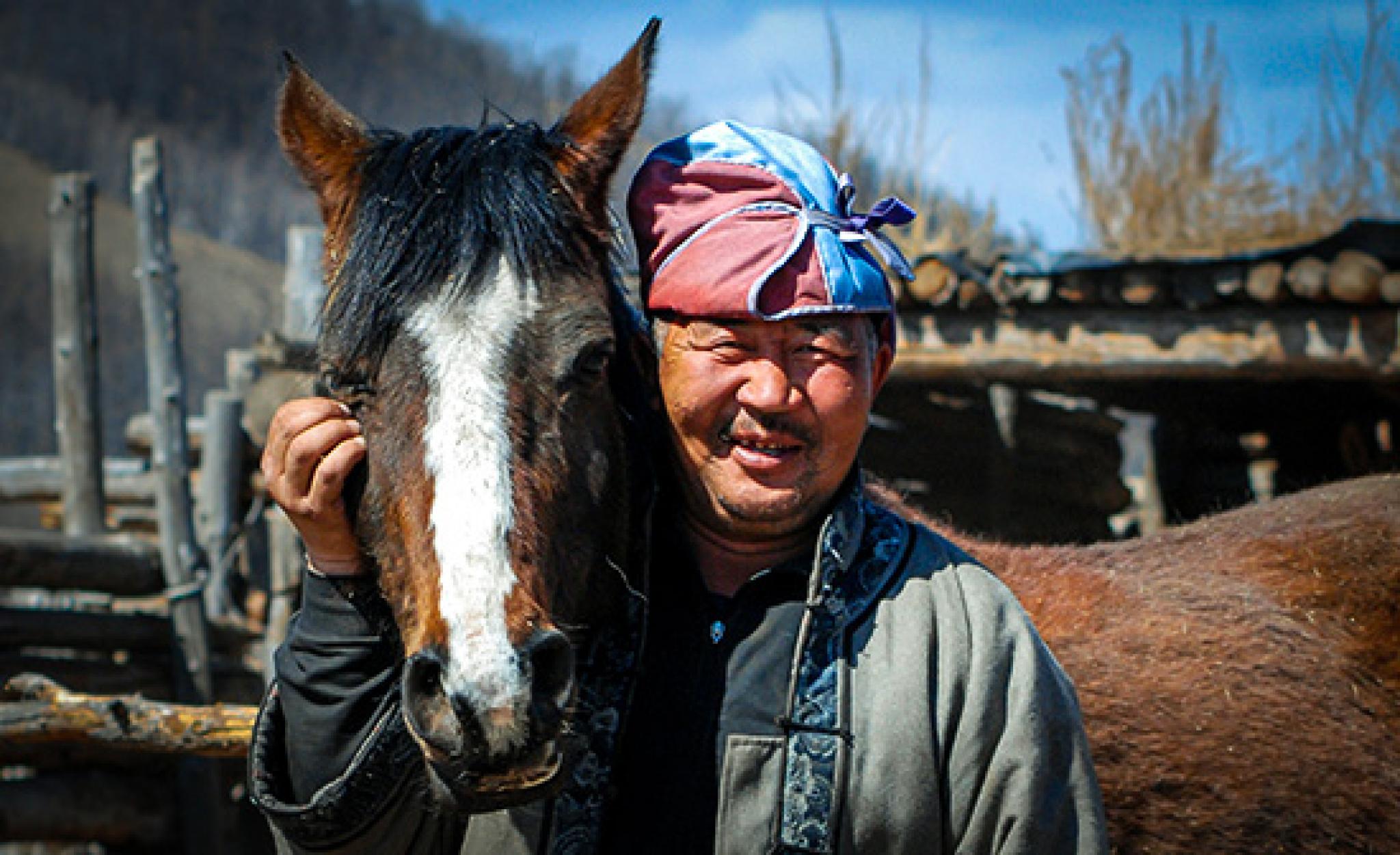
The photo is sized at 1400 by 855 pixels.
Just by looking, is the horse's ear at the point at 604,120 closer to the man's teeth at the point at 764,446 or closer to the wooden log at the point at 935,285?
the man's teeth at the point at 764,446

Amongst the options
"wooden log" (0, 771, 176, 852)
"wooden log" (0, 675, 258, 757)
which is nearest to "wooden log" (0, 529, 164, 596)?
"wooden log" (0, 771, 176, 852)

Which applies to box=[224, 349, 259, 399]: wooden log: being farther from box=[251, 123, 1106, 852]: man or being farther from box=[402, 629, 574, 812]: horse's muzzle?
box=[402, 629, 574, 812]: horse's muzzle

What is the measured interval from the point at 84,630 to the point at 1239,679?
4.81m

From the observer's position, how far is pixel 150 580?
5516 mm

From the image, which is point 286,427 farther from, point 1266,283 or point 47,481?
point 47,481

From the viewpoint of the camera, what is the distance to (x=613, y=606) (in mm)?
1919

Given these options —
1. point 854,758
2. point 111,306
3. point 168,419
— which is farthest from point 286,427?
point 111,306

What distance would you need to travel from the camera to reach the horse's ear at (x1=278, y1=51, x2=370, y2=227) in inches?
76.2

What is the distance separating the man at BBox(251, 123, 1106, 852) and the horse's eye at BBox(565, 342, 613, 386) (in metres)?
0.13

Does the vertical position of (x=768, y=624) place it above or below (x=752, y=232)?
below

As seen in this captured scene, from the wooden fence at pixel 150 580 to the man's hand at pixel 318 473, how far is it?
3.02 metres

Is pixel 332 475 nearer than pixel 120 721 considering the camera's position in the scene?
Yes

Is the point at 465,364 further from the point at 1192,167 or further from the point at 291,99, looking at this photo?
the point at 1192,167

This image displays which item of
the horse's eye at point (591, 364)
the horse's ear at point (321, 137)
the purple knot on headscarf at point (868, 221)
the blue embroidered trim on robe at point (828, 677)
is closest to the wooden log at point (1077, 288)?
the purple knot on headscarf at point (868, 221)
